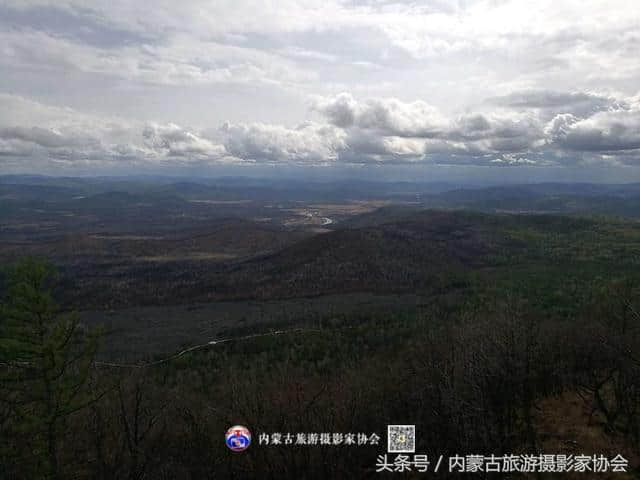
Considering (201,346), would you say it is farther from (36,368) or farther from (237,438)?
(237,438)

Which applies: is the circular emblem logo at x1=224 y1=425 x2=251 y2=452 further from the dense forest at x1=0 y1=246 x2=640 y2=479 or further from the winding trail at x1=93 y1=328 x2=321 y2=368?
the winding trail at x1=93 y1=328 x2=321 y2=368

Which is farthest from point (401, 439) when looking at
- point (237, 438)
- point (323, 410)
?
point (237, 438)

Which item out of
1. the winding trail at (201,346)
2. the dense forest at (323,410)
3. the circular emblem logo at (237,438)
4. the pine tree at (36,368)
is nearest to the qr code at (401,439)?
the dense forest at (323,410)

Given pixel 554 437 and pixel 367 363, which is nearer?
pixel 554 437

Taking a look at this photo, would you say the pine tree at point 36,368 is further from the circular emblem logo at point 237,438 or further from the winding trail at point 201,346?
the winding trail at point 201,346

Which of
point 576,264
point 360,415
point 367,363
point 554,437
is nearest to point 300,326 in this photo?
point 367,363

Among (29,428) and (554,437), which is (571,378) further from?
(29,428)
